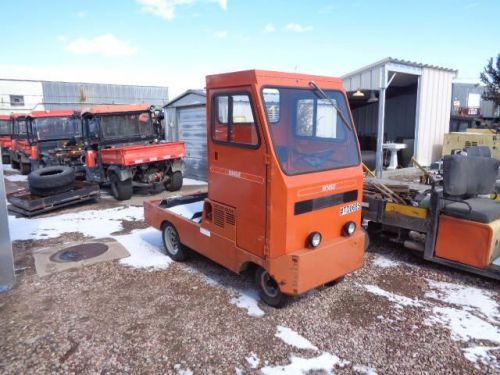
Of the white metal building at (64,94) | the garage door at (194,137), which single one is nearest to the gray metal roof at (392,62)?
the garage door at (194,137)

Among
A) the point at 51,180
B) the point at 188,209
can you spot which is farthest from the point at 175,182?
the point at 188,209

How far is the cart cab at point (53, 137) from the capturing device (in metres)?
11.6

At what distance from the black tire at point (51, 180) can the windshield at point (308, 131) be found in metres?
6.15

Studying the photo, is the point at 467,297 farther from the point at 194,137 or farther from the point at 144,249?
the point at 194,137

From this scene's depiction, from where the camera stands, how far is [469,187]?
4809mm

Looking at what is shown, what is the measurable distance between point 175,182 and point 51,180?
290cm

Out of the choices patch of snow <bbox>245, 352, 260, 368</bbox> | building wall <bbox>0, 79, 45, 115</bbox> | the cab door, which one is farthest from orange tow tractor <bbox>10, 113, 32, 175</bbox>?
building wall <bbox>0, 79, 45, 115</bbox>

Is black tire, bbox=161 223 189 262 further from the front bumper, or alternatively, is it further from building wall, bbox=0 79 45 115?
building wall, bbox=0 79 45 115

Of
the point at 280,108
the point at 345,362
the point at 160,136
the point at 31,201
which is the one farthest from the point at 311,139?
the point at 160,136

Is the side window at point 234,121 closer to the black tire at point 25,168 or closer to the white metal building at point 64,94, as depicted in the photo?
the black tire at point 25,168

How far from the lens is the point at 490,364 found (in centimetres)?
303

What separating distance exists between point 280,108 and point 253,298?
2.00 meters

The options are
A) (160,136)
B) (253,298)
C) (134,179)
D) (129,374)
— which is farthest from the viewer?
(160,136)

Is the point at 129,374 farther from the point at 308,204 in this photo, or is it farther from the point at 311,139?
the point at 311,139
